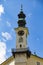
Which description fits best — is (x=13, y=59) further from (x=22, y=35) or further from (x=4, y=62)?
(x=22, y=35)

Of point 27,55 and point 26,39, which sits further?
point 26,39

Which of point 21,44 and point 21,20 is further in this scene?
point 21,20

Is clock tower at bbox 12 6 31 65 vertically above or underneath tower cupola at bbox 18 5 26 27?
underneath

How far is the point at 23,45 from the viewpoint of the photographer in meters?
72.9

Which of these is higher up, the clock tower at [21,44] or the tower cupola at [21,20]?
the tower cupola at [21,20]

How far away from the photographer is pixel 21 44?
7338cm

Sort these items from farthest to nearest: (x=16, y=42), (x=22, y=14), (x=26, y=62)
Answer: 1. (x=22, y=14)
2. (x=16, y=42)
3. (x=26, y=62)

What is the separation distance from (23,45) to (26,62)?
6.33m

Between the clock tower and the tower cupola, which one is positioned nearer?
the clock tower

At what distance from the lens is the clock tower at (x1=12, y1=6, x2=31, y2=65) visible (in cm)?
6912

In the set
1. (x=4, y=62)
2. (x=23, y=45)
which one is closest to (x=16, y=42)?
(x=23, y=45)

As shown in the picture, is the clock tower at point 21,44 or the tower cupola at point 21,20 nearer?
the clock tower at point 21,44

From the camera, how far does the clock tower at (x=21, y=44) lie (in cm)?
6912

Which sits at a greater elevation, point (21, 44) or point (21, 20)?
point (21, 20)
